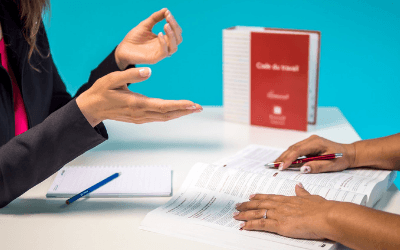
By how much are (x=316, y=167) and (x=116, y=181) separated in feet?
1.58

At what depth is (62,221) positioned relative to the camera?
897mm

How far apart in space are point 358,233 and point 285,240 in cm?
13

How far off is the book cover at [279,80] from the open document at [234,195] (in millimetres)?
332

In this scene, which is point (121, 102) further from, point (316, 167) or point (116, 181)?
point (316, 167)

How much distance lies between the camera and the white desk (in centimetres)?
83

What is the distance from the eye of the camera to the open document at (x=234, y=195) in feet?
2.64

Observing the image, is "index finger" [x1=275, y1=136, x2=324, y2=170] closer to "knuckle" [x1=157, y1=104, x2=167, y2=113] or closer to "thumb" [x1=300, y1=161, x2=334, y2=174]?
"thumb" [x1=300, y1=161, x2=334, y2=174]

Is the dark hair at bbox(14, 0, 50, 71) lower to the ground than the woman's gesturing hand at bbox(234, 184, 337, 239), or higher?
higher

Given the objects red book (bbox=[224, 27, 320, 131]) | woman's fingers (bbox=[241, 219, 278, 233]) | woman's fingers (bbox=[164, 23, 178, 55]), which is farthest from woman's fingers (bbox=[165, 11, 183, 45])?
woman's fingers (bbox=[241, 219, 278, 233])

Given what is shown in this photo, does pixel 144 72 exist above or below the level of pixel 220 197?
above

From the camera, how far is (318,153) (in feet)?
3.70

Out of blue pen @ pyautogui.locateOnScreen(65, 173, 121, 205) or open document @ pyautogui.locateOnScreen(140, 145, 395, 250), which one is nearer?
open document @ pyautogui.locateOnScreen(140, 145, 395, 250)

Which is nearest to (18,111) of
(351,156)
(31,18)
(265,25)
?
(31,18)

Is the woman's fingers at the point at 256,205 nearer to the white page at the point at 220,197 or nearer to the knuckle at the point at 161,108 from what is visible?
the white page at the point at 220,197
